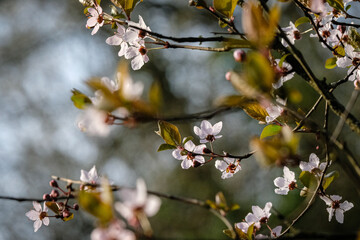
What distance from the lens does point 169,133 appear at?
52 centimetres

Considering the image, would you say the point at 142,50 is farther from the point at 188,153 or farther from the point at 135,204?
the point at 135,204

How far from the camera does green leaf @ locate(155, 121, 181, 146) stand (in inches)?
20.0

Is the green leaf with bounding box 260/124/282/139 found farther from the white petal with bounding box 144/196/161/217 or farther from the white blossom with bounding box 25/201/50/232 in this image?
the white blossom with bounding box 25/201/50/232

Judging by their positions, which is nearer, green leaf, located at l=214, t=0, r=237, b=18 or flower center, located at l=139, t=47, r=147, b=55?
green leaf, located at l=214, t=0, r=237, b=18

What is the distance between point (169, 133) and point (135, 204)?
0.26 meters

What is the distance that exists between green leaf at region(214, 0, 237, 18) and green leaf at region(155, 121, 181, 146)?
0.58 ft

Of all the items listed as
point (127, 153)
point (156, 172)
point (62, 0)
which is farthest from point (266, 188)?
point (62, 0)

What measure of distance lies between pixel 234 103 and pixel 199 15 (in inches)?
171

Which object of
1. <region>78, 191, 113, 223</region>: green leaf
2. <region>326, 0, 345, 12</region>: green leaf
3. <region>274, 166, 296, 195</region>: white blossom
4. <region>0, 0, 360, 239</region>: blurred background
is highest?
<region>326, 0, 345, 12</region>: green leaf

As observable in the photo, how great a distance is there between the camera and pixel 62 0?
4609 millimetres

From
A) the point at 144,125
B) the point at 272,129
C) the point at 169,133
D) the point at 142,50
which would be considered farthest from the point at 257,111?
the point at 144,125

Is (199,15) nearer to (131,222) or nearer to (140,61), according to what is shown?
(140,61)

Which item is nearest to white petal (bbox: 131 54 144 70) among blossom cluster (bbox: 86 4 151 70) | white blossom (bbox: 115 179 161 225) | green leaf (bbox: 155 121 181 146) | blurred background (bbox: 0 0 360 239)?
blossom cluster (bbox: 86 4 151 70)

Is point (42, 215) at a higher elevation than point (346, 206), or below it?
below
